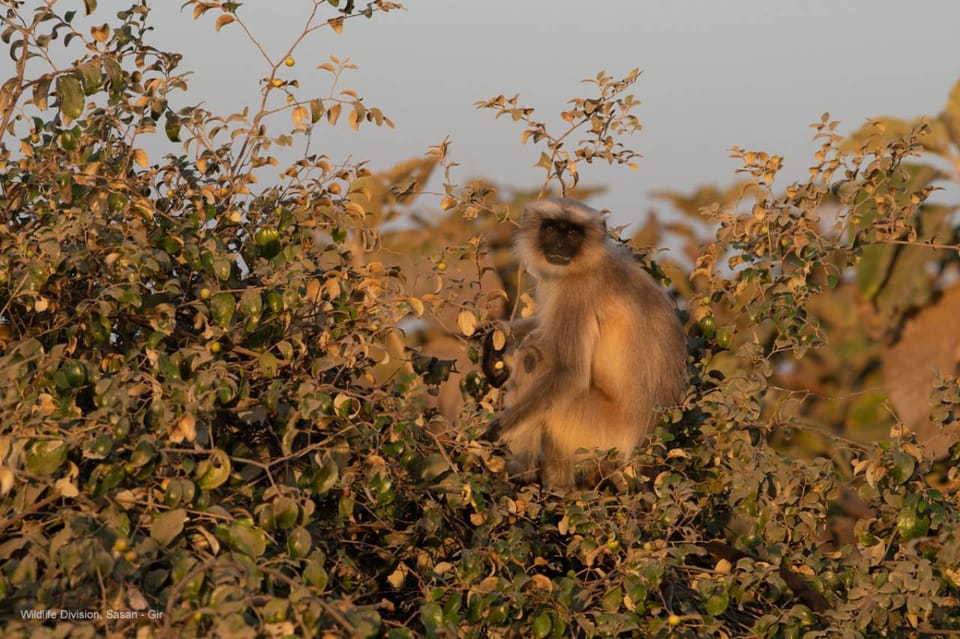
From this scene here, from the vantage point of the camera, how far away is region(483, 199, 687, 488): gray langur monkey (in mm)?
5188

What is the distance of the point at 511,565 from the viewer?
368 centimetres

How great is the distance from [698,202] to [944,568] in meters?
9.16

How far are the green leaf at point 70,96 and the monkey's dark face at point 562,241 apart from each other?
2434 mm

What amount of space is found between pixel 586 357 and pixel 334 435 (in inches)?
82.2

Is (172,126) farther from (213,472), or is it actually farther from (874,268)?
(874,268)

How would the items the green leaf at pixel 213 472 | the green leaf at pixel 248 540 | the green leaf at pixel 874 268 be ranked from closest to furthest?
the green leaf at pixel 248 540, the green leaf at pixel 213 472, the green leaf at pixel 874 268

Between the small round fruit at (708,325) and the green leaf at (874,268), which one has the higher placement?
the small round fruit at (708,325)

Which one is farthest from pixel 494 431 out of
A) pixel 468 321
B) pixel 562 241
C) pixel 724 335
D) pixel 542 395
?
pixel 468 321

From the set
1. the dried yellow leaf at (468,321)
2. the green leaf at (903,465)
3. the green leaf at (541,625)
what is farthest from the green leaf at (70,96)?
the green leaf at (903,465)

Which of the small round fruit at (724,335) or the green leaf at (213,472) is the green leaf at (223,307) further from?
the small round fruit at (724,335)

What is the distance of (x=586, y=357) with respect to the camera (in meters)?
5.39

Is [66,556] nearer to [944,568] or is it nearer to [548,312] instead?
[944,568]

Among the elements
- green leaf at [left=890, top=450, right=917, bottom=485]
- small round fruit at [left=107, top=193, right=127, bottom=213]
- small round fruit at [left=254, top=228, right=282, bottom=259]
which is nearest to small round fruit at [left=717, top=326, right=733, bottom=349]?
green leaf at [left=890, top=450, right=917, bottom=485]

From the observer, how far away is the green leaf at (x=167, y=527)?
2.91m
